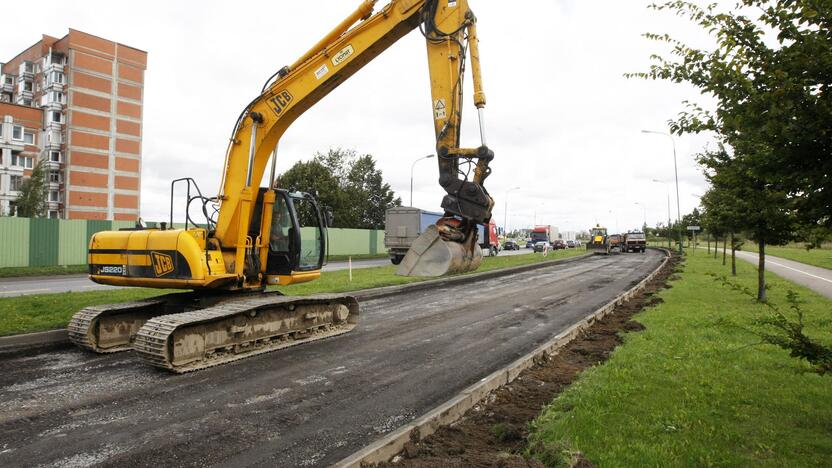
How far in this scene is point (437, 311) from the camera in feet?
38.7

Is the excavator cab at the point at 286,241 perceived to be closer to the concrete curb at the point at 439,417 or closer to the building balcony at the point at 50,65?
the concrete curb at the point at 439,417

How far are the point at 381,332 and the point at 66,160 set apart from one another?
6741cm

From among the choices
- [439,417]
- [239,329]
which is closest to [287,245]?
[239,329]

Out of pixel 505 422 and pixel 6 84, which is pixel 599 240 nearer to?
pixel 505 422

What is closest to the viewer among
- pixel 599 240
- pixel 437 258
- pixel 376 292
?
pixel 437 258

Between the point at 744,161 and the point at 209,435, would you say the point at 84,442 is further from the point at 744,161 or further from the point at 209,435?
the point at 744,161

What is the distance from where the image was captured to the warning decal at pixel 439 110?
31.1ft

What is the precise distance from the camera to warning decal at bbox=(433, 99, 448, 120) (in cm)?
948

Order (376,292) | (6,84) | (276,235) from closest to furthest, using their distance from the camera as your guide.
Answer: (276,235) → (376,292) → (6,84)

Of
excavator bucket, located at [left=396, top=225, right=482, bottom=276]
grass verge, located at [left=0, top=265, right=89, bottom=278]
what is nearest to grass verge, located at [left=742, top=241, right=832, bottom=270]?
excavator bucket, located at [left=396, top=225, right=482, bottom=276]

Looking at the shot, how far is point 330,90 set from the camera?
9.05 metres

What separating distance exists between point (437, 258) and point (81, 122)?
6916cm

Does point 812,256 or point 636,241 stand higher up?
point 636,241

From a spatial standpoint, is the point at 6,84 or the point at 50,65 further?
the point at 6,84
